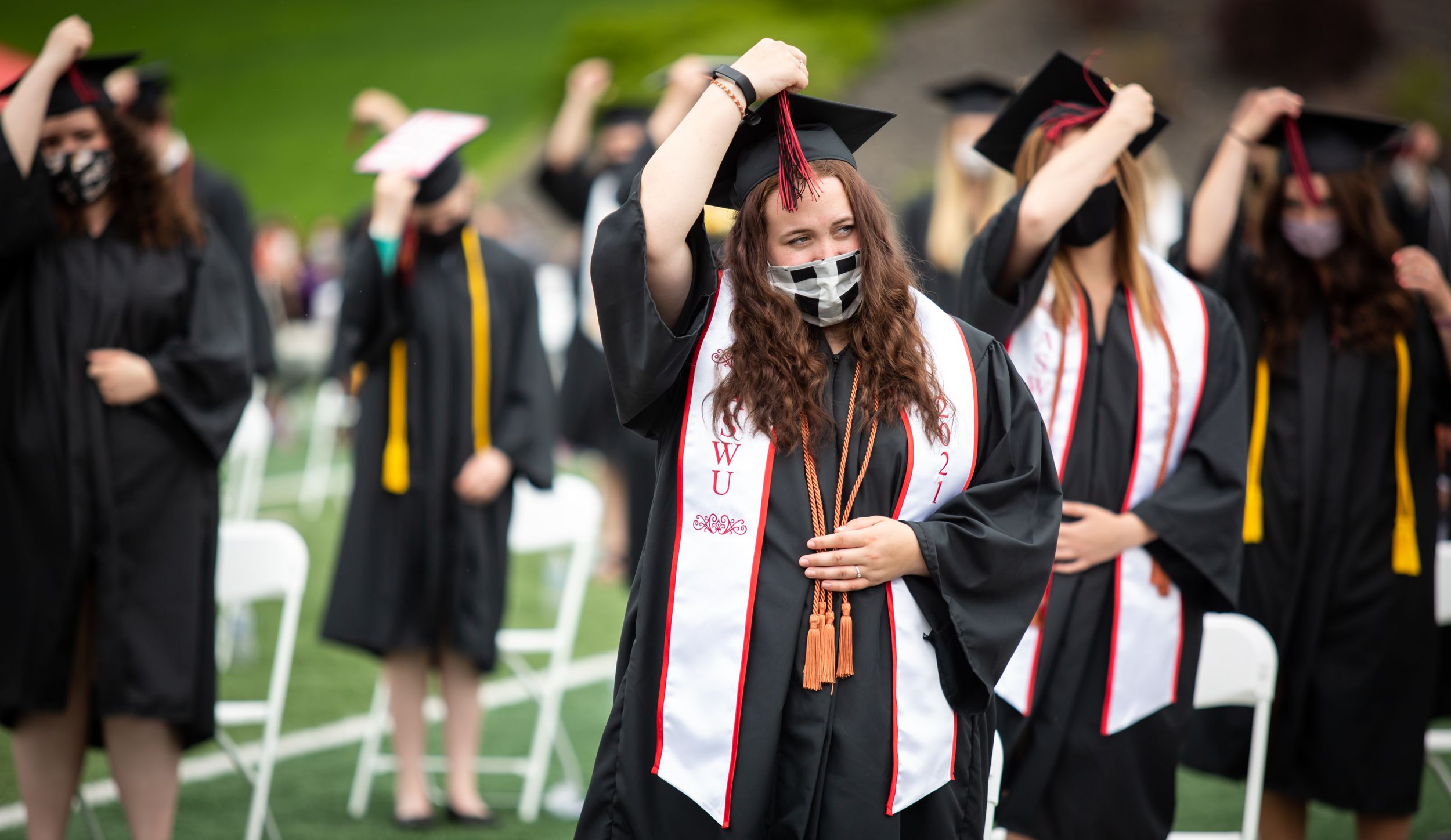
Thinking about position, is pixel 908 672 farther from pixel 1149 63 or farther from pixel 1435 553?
pixel 1149 63

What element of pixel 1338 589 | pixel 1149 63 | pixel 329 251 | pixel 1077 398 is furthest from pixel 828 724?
pixel 1149 63

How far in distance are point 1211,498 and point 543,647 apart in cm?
262

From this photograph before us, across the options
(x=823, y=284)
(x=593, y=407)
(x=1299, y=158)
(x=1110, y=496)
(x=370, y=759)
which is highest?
(x=1299, y=158)

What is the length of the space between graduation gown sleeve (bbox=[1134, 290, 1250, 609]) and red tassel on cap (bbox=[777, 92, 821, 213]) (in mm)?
1260

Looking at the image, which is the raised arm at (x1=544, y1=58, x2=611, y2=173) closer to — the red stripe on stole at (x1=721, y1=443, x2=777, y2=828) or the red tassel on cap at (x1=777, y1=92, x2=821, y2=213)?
the red tassel on cap at (x1=777, y1=92, x2=821, y2=213)

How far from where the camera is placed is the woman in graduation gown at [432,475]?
4.57 meters

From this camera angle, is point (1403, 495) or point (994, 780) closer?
point (994, 780)

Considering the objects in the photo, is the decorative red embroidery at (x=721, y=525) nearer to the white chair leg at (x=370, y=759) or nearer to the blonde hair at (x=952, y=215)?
the white chair leg at (x=370, y=759)

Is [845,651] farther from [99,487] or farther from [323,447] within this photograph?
[323,447]

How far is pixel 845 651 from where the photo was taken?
2.27 meters

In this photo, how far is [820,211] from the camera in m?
2.35

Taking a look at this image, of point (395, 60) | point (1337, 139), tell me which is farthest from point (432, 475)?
point (395, 60)

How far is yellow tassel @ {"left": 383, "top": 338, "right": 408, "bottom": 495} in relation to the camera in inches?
180

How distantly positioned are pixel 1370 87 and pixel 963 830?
2800 centimetres
